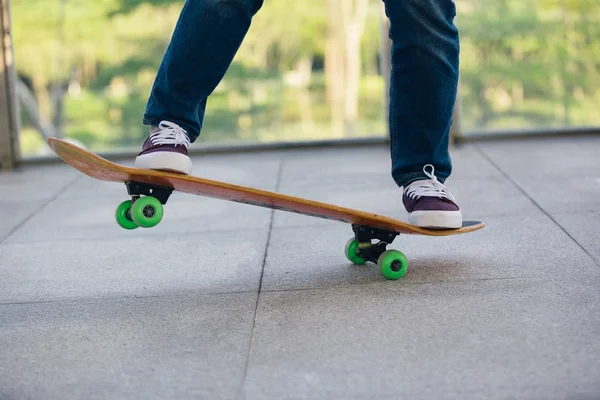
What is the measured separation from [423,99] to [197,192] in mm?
640

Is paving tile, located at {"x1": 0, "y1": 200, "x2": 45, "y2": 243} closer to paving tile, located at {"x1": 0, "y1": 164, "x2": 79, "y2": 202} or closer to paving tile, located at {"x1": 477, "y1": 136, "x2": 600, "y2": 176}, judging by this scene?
paving tile, located at {"x1": 0, "y1": 164, "x2": 79, "y2": 202}

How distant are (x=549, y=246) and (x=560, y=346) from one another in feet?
2.70

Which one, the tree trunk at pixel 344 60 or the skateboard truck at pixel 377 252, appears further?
the tree trunk at pixel 344 60

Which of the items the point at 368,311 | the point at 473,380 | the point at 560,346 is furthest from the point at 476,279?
the point at 473,380

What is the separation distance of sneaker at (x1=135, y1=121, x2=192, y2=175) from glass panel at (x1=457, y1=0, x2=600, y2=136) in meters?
2.99

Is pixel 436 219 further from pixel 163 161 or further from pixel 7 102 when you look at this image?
pixel 7 102

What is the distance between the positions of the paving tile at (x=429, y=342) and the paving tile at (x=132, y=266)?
281 millimetres

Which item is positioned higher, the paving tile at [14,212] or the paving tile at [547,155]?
the paving tile at [547,155]

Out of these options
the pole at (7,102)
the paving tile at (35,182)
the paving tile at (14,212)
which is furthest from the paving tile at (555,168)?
the pole at (7,102)

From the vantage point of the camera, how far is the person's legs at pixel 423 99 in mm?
2096

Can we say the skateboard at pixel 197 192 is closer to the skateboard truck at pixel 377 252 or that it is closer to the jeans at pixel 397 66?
the skateboard truck at pixel 377 252

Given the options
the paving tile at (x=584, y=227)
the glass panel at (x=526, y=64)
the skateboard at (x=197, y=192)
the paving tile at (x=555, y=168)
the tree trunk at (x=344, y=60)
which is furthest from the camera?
the tree trunk at (x=344, y=60)

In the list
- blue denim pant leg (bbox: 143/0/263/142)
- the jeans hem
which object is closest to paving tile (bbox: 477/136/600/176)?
the jeans hem

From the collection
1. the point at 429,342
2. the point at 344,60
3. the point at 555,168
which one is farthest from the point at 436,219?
the point at 344,60
